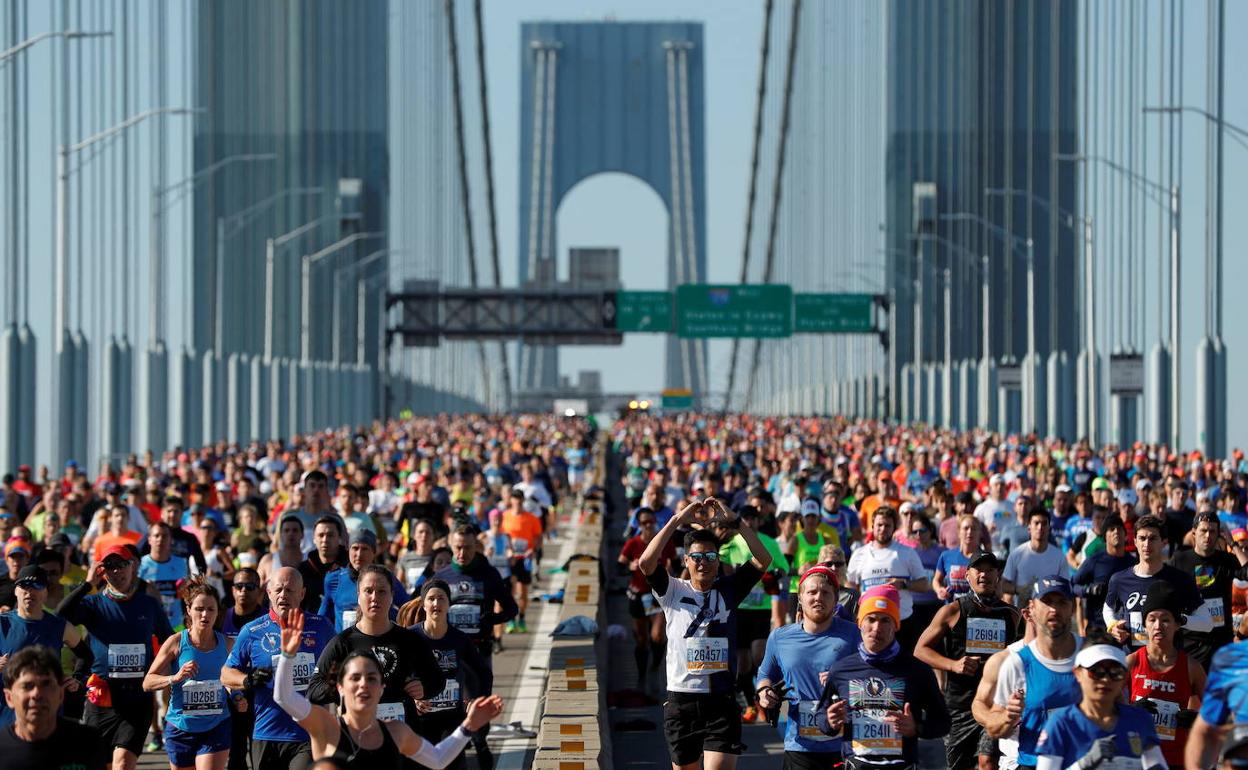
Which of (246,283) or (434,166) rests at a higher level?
(434,166)

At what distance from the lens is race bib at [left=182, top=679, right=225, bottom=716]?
10219 mm

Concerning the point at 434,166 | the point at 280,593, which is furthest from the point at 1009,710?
the point at 434,166

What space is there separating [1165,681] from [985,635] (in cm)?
160

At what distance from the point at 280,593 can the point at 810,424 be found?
54.2m

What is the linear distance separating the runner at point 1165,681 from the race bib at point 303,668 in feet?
10.5

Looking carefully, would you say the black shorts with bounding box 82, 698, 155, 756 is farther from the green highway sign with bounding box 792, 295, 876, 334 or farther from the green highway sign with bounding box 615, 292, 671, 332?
the green highway sign with bounding box 792, 295, 876, 334

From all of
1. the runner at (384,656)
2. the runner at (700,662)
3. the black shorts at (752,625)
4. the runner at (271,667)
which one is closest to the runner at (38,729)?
the runner at (384,656)

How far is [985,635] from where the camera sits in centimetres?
1066

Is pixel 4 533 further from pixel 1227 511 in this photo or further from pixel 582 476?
pixel 582 476

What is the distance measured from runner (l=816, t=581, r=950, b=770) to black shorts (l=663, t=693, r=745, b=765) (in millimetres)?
1413

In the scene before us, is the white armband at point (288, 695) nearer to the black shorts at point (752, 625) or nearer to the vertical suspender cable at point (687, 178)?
the black shorts at point (752, 625)

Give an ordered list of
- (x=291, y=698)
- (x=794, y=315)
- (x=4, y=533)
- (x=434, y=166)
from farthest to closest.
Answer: (x=434, y=166), (x=794, y=315), (x=4, y=533), (x=291, y=698)

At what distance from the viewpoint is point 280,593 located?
9.52 m

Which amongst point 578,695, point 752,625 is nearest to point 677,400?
point 752,625
